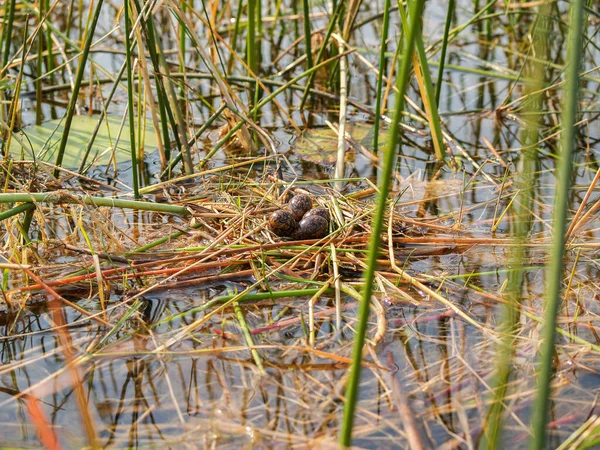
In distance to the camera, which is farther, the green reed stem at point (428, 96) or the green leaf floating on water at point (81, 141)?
the green leaf floating on water at point (81, 141)

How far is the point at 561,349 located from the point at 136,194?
169cm

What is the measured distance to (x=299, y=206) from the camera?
8.71 feet

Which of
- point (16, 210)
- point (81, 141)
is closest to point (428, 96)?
point (81, 141)

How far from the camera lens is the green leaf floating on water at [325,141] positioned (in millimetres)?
3660

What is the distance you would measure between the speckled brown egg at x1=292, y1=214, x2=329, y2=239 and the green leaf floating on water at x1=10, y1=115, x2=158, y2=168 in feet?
3.89

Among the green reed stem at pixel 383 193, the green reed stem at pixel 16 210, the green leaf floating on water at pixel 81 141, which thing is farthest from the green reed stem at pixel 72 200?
the green reed stem at pixel 383 193

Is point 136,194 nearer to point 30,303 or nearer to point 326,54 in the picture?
point 30,303

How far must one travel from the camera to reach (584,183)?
335 centimetres

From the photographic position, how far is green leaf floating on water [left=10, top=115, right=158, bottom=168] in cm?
342

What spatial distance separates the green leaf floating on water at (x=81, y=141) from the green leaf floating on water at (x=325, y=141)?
803 mm

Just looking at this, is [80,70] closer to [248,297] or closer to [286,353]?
[248,297]

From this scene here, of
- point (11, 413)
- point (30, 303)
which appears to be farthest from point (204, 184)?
point (11, 413)

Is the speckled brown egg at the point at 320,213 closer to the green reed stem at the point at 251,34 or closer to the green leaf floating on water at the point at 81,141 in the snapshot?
the green leaf floating on water at the point at 81,141

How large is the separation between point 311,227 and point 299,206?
0.44ft
